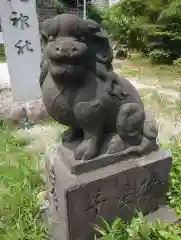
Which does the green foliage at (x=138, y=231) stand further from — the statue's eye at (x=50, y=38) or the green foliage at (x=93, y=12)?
the green foliage at (x=93, y=12)

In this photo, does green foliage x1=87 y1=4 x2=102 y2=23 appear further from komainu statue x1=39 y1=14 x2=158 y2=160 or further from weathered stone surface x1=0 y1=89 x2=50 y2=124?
komainu statue x1=39 y1=14 x2=158 y2=160

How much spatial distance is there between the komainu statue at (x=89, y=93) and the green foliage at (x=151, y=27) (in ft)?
20.7

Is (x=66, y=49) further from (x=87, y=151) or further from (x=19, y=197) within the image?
(x=19, y=197)

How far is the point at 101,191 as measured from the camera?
193 centimetres

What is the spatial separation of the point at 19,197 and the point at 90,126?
0.95 metres

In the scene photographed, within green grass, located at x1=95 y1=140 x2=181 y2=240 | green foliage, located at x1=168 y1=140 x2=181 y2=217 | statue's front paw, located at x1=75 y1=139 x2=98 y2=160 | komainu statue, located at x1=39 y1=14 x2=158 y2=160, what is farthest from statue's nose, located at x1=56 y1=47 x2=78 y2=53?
green foliage, located at x1=168 y1=140 x2=181 y2=217

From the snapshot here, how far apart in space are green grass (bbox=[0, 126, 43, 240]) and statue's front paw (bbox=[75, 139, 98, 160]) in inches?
27.9

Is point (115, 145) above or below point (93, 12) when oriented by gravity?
above

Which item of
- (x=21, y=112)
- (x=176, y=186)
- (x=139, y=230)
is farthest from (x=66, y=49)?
(x=21, y=112)

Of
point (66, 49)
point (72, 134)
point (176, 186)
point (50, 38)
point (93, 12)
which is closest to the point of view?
point (66, 49)

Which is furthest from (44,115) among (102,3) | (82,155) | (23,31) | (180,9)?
(102,3)

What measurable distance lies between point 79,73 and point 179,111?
135 inches

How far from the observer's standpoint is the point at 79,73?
173 cm

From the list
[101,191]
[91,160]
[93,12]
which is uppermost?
[91,160]
